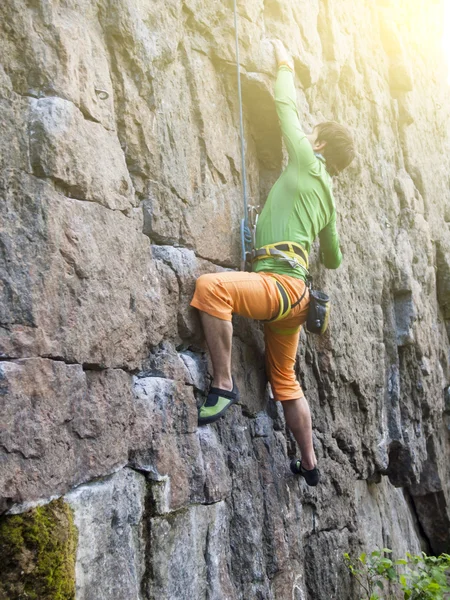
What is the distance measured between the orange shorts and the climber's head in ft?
3.35

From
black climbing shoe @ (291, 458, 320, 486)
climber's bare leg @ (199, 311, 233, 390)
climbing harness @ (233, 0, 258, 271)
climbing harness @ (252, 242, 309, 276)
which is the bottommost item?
black climbing shoe @ (291, 458, 320, 486)

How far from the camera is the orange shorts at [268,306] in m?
3.50

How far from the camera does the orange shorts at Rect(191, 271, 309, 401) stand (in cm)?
350

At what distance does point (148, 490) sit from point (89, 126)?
5.67 ft

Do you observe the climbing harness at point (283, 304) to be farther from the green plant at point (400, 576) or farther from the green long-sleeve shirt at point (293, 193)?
the green plant at point (400, 576)

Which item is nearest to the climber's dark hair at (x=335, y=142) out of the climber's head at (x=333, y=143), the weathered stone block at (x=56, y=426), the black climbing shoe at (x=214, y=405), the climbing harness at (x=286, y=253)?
the climber's head at (x=333, y=143)

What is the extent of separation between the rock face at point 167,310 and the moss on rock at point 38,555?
3 centimetres

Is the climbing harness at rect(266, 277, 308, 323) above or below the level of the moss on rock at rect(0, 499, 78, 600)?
above

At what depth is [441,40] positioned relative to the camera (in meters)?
9.31


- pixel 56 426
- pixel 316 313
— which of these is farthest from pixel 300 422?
pixel 56 426

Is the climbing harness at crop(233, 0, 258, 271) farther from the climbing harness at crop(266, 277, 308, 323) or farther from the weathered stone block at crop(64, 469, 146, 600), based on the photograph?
the weathered stone block at crop(64, 469, 146, 600)

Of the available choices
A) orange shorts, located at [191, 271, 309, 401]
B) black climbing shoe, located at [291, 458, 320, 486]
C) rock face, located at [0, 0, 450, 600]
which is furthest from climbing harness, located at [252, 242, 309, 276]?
black climbing shoe, located at [291, 458, 320, 486]

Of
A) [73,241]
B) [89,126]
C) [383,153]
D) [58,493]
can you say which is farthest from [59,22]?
[383,153]

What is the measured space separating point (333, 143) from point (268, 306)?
1.35 meters
